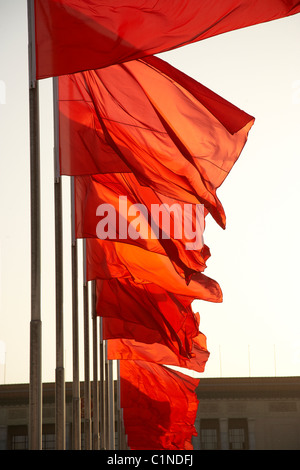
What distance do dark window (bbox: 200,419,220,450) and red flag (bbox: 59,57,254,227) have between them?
1780 inches

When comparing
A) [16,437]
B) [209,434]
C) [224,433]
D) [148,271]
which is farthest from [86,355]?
[209,434]

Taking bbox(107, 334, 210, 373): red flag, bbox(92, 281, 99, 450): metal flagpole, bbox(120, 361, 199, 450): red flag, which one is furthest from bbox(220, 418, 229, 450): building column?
bbox(92, 281, 99, 450): metal flagpole

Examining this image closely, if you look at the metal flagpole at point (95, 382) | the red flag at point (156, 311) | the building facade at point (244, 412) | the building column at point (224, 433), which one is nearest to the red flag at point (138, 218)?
the red flag at point (156, 311)

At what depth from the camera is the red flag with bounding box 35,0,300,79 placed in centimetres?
757

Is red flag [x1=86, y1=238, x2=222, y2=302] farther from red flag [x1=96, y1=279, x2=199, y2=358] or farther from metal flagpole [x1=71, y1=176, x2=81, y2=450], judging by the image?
red flag [x1=96, y1=279, x2=199, y2=358]

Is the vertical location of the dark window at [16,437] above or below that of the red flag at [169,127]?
below

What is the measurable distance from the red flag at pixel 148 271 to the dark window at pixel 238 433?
127 feet

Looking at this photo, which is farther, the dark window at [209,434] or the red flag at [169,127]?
the dark window at [209,434]

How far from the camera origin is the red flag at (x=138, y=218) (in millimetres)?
11375

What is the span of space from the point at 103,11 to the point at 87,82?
2144 mm

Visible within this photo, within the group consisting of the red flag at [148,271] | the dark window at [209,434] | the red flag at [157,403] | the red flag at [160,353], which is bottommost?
the dark window at [209,434]

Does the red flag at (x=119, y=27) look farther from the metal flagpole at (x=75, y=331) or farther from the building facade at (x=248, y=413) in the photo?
the building facade at (x=248, y=413)

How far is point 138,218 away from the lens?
1280 centimetres
